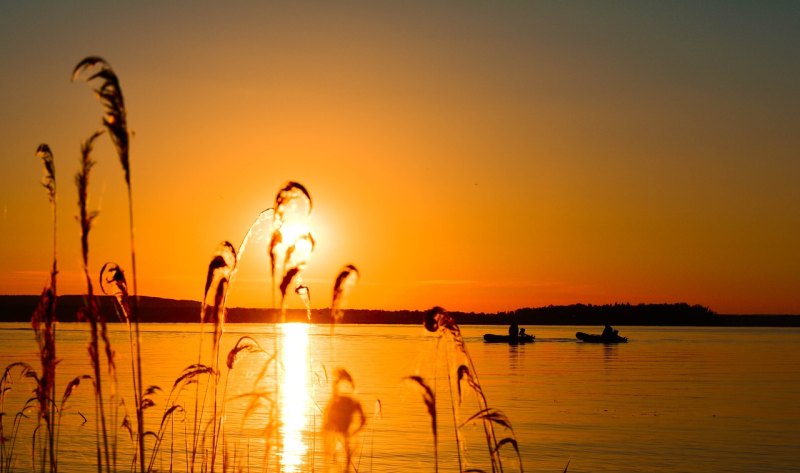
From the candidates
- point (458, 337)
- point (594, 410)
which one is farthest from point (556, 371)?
point (458, 337)

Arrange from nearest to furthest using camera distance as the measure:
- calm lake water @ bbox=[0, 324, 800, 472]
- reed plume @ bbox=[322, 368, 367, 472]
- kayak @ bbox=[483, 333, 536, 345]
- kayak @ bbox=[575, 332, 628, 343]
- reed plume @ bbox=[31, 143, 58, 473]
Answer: reed plume @ bbox=[322, 368, 367, 472]
reed plume @ bbox=[31, 143, 58, 473]
calm lake water @ bbox=[0, 324, 800, 472]
kayak @ bbox=[483, 333, 536, 345]
kayak @ bbox=[575, 332, 628, 343]

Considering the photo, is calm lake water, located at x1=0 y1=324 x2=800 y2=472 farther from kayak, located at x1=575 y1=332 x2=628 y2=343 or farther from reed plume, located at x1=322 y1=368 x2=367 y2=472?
kayak, located at x1=575 y1=332 x2=628 y2=343

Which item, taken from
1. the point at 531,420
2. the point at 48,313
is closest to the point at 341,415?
the point at 48,313

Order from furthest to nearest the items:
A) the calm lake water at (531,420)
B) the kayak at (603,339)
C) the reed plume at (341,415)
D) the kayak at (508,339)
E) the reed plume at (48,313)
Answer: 1. the kayak at (603,339)
2. the kayak at (508,339)
3. the calm lake water at (531,420)
4. the reed plume at (48,313)
5. the reed plume at (341,415)

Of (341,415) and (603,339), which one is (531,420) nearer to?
(341,415)

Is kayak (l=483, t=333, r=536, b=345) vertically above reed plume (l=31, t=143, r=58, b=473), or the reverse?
reed plume (l=31, t=143, r=58, b=473)

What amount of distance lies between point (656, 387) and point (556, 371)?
10.7m

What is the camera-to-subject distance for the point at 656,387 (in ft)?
131

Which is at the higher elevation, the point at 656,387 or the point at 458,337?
the point at 458,337

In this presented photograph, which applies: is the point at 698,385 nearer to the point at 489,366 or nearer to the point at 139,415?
the point at 489,366

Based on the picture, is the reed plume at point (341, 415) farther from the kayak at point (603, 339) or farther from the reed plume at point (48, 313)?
the kayak at point (603, 339)

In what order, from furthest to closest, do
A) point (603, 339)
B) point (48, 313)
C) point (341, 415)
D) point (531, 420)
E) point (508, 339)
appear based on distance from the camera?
point (603, 339) → point (508, 339) → point (531, 420) → point (48, 313) → point (341, 415)

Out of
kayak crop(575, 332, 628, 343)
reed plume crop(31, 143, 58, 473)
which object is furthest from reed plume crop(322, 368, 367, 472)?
kayak crop(575, 332, 628, 343)


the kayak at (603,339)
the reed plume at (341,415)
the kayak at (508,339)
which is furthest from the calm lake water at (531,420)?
the kayak at (603,339)
